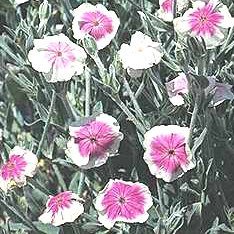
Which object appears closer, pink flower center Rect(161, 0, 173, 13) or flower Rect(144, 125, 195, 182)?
flower Rect(144, 125, 195, 182)

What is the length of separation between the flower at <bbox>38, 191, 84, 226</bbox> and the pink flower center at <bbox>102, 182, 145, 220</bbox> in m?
0.06

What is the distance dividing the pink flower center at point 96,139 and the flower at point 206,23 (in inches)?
10.0

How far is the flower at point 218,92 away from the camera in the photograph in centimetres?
149

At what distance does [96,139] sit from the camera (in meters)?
1.52

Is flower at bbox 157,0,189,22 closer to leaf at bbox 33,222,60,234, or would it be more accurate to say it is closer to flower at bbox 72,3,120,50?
flower at bbox 72,3,120,50

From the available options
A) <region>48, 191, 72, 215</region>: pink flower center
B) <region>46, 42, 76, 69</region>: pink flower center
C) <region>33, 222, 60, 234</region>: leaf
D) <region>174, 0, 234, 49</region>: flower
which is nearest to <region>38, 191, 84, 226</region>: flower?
<region>48, 191, 72, 215</region>: pink flower center

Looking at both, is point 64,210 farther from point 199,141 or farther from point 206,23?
point 206,23

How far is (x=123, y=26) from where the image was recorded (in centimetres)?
192

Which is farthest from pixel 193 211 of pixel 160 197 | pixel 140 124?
pixel 140 124

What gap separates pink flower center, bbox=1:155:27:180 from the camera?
1.55 metres

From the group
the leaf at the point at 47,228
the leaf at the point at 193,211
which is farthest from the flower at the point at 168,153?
the leaf at the point at 47,228

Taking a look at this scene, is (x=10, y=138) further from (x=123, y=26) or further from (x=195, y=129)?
(x=195, y=129)

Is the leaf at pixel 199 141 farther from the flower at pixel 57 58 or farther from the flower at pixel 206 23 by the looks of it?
the flower at pixel 57 58

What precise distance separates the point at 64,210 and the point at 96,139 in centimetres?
16
